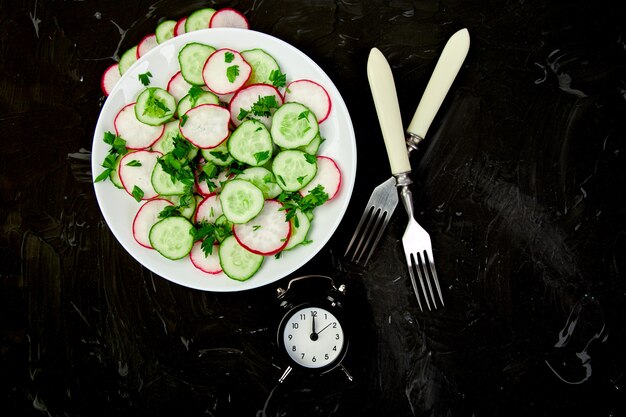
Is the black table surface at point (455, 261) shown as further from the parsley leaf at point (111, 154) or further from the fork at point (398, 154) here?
the parsley leaf at point (111, 154)

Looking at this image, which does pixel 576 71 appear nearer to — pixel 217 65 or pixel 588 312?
pixel 588 312

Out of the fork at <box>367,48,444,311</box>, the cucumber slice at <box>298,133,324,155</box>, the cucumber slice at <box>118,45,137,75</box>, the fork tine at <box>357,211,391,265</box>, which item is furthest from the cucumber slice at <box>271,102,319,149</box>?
the cucumber slice at <box>118,45,137,75</box>

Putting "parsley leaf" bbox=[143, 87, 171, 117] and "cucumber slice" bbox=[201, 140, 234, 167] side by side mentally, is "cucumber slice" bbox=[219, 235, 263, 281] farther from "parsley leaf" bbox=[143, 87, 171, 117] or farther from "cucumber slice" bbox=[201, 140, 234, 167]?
"parsley leaf" bbox=[143, 87, 171, 117]

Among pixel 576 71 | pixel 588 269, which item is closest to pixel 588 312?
pixel 588 269

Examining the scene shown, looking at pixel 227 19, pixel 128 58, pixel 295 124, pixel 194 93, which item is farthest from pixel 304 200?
pixel 128 58

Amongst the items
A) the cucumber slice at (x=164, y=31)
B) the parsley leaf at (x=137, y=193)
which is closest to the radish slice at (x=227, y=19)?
the cucumber slice at (x=164, y=31)

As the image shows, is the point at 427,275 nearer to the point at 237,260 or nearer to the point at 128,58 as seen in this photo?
the point at 237,260
